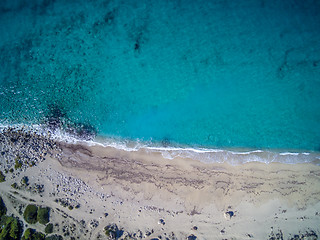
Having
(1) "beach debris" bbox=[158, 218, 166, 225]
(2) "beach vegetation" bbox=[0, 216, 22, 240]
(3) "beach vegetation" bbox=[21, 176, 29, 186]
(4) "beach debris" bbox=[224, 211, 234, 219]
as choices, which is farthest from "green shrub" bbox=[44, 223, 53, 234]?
(4) "beach debris" bbox=[224, 211, 234, 219]

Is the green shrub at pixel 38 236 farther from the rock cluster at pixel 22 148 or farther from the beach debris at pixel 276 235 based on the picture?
the beach debris at pixel 276 235

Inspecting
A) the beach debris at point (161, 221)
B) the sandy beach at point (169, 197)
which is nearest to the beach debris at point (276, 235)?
the sandy beach at point (169, 197)

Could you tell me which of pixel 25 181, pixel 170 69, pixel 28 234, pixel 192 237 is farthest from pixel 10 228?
pixel 170 69

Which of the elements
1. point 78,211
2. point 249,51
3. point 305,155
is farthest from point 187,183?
point 249,51

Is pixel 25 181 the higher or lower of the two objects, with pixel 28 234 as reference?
higher

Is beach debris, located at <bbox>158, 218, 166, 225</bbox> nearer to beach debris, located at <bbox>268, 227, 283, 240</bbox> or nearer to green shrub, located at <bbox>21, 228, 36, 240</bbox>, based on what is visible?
beach debris, located at <bbox>268, 227, 283, 240</bbox>

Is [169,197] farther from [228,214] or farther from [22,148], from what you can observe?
[22,148]
